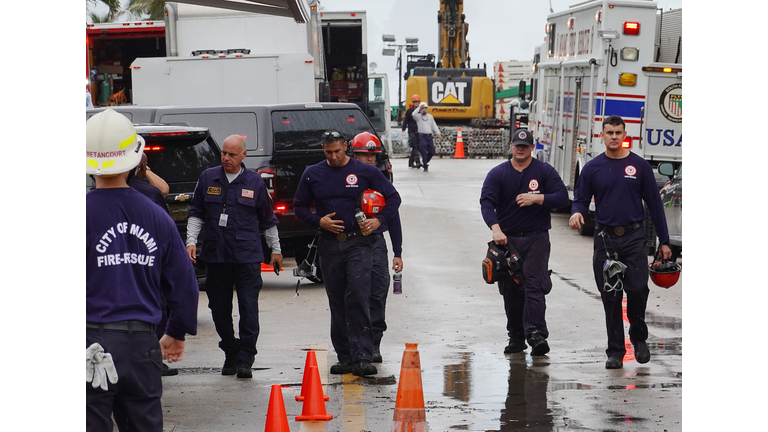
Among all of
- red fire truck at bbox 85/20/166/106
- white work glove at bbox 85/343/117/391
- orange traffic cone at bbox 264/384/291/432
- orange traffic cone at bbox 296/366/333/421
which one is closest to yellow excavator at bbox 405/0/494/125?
red fire truck at bbox 85/20/166/106

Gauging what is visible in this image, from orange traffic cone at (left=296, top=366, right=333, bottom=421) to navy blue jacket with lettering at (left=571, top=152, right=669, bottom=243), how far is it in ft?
9.33

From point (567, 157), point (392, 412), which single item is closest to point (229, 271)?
point (392, 412)

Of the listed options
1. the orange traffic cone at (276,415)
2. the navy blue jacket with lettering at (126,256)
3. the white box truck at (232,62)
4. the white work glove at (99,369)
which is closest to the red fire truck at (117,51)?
the white box truck at (232,62)

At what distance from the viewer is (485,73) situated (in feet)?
133

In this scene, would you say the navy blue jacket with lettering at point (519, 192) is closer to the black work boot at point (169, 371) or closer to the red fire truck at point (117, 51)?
the black work boot at point (169, 371)

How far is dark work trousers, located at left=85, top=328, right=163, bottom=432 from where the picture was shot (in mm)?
4203

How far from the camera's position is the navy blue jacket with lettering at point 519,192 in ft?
28.3

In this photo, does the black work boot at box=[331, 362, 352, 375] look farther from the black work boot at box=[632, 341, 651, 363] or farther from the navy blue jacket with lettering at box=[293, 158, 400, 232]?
the black work boot at box=[632, 341, 651, 363]

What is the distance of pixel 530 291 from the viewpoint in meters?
8.52

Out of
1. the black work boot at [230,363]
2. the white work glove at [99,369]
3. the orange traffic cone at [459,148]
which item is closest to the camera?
the white work glove at [99,369]

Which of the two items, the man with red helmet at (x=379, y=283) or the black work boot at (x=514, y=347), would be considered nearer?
the man with red helmet at (x=379, y=283)

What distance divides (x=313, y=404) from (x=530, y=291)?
2.69 meters

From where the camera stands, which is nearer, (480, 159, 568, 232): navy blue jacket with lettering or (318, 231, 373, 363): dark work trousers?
(318, 231, 373, 363): dark work trousers

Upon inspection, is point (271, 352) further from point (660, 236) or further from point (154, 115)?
point (154, 115)
